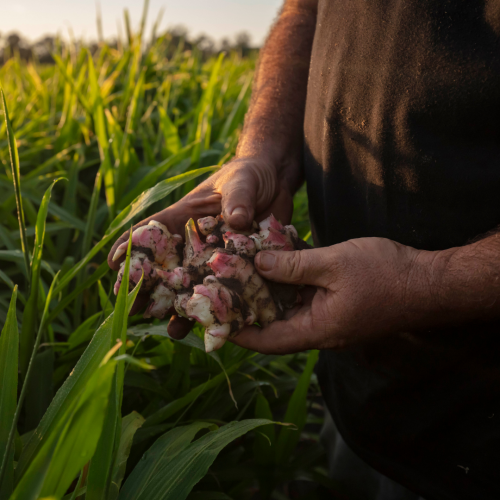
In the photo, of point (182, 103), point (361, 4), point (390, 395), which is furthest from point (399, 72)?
point (182, 103)

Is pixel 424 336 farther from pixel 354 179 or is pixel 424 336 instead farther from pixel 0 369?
pixel 0 369

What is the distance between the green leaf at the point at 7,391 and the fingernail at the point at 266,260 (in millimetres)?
425

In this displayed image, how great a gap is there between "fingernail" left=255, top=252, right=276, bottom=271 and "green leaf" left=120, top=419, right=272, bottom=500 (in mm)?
273

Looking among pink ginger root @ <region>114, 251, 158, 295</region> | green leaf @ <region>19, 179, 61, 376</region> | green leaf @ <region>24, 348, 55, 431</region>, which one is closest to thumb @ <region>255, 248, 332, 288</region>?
pink ginger root @ <region>114, 251, 158, 295</region>

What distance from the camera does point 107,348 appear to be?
550mm

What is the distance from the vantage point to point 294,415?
41.1 inches

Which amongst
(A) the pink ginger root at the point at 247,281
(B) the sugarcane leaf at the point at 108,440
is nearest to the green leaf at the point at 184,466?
(B) the sugarcane leaf at the point at 108,440

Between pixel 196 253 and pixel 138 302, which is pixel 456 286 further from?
pixel 138 302

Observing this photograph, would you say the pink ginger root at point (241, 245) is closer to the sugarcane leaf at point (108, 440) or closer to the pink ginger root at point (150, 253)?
the pink ginger root at point (150, 253)

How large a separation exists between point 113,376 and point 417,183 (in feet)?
2.14

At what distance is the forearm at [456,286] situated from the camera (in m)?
0.70

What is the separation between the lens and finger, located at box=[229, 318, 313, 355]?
2.59 feet

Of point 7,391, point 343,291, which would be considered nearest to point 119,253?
point 7,391

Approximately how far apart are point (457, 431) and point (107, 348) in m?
0.74
